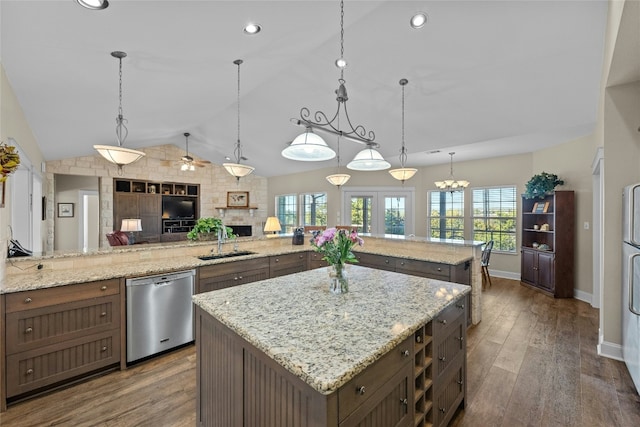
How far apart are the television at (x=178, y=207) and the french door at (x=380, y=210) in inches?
181

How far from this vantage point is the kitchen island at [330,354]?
3.38 ft

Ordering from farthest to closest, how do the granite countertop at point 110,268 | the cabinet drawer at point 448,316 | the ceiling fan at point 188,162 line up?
1. the ceiling fan at point 188,162
2. the granite countertop at point 110,268
3. the cabinet drawer at point 448,316

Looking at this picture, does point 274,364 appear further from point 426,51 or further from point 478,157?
point 478,157

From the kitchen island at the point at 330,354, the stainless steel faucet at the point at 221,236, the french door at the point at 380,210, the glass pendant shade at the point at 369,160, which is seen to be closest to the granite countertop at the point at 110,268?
the stainless steel faucet at the point at 221,236

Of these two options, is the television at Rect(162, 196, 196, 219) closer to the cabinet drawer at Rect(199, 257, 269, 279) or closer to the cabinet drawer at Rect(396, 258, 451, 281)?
the cabinet drawer at Rect(199, 257, 269, 279)

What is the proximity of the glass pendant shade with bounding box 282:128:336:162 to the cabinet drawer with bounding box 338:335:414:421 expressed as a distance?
1.34 meters

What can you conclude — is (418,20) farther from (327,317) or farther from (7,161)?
(7,161)

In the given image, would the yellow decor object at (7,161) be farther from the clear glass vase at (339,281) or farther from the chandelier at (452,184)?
the chandelier at (452,184)

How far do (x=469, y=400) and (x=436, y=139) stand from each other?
3.94m

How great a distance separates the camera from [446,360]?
173 cm

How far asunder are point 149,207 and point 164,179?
872mm

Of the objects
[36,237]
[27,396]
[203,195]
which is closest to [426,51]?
[27,396]

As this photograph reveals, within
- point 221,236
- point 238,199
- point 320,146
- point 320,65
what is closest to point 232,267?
point 221,236

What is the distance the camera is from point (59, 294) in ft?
7.20
